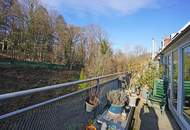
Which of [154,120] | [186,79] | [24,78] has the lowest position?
[154,120]

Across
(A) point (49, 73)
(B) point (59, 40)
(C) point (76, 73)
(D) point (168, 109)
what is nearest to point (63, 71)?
(C) point (76, 73)

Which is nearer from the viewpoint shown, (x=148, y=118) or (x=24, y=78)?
(x=148, y=118)

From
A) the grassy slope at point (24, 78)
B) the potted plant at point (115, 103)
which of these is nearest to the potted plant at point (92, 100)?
the potted plant at point (115, 103)

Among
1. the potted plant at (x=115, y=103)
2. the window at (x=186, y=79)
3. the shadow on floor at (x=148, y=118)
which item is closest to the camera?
the potted plant at (x=115, y=103)

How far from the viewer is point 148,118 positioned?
18.0ft

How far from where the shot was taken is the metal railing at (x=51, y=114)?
57.3 inches

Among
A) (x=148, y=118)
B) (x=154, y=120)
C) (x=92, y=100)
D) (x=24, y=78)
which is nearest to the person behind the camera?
(x=92, y=100)

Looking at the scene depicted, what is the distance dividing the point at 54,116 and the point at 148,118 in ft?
13.2

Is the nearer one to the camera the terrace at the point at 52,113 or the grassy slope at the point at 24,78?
the terrace at the point at 52,113

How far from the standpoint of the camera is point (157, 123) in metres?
5.06

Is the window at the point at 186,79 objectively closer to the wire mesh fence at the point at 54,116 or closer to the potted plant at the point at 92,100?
the potted plant at the point at 92,100

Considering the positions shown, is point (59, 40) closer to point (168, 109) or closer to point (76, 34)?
point (76, 34)

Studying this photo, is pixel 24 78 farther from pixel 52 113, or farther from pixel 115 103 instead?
pixel 52 113

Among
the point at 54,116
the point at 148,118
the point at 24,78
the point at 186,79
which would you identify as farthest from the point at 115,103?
the point at 24,78
